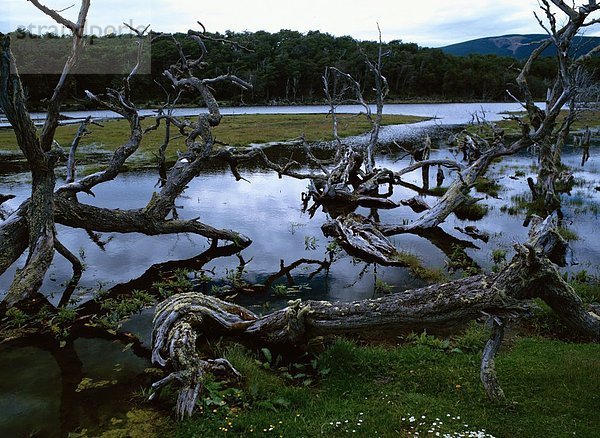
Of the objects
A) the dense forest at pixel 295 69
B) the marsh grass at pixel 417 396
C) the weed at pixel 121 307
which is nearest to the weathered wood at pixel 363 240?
the marsh grass at pixel 417 396

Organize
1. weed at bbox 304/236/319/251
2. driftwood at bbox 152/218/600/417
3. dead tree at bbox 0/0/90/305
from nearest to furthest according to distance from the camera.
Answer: driftwood at bbox 152/218/600/417
dead tree at bbox 0/0/90/305
weed at bbox 304/236/319/251

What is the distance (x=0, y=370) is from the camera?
32.1 ft

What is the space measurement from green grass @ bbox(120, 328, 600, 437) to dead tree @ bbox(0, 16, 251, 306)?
5767 millimetres

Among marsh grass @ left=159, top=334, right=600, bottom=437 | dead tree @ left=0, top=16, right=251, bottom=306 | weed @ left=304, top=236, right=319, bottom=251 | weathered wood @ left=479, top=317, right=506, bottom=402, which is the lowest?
weed @ left=304, top=236, right=319, bottom=251

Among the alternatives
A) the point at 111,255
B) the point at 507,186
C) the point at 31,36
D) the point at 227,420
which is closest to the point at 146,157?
the point at 111,255

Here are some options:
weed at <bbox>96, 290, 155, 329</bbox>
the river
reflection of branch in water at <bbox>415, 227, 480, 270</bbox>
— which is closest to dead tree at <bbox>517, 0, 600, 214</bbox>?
the river

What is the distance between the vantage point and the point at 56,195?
47.4 ft

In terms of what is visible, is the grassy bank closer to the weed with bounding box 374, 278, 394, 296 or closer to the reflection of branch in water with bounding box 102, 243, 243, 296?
the reflection of branch in water with bounding box 102, 243, 243, 296

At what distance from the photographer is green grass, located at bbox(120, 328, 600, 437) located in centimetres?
745

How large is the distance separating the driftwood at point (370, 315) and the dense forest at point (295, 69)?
313ft

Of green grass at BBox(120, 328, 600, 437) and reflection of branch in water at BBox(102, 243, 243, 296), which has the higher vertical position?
green grass at BBox(120, 328, 600, 437)

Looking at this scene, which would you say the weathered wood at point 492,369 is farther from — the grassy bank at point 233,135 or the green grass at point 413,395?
the grassy bank at point 233,135

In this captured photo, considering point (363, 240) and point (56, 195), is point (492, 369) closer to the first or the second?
point (363, 240)

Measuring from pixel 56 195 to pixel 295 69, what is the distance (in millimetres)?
119663
